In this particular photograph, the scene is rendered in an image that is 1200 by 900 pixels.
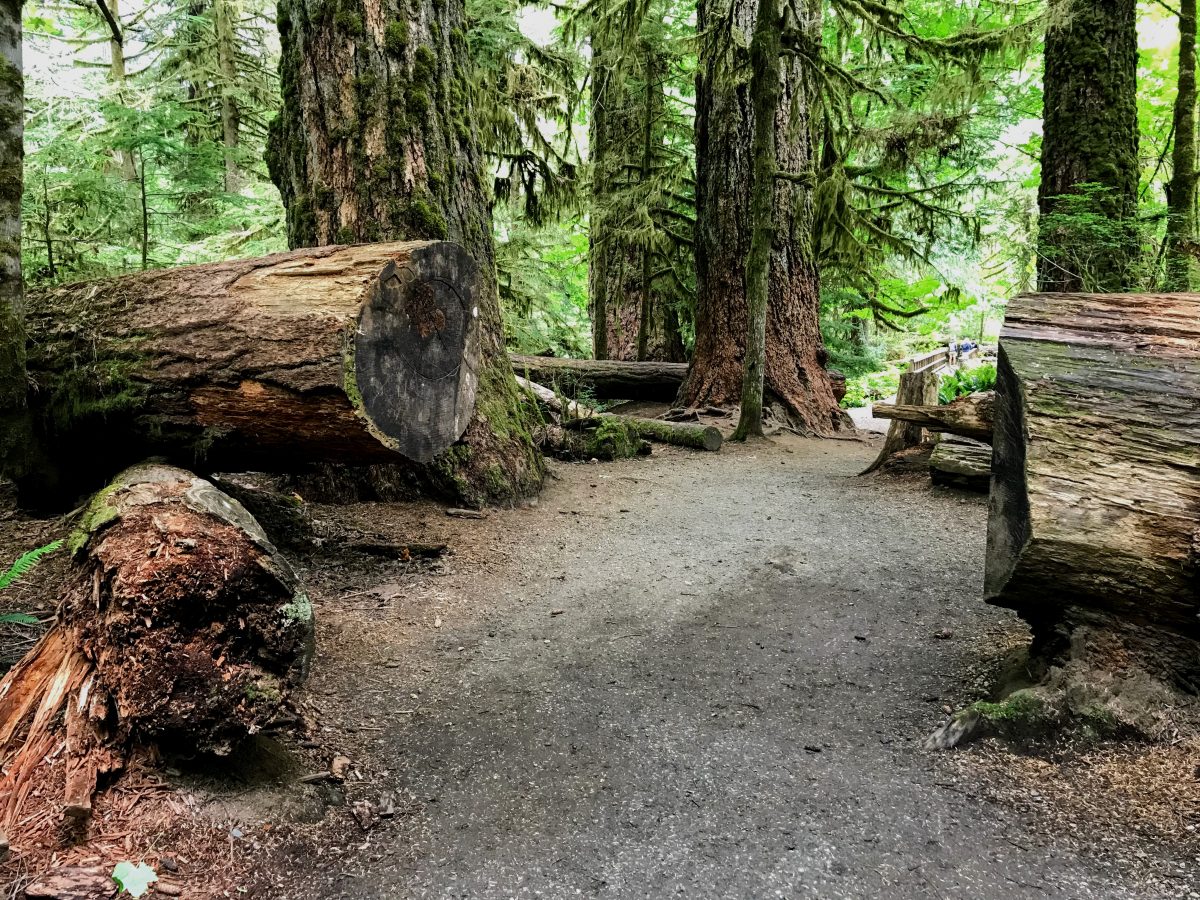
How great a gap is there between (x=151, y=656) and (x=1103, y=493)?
3372mm

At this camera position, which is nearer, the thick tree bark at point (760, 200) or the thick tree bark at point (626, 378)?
the thick tree bark at point (760, 200)

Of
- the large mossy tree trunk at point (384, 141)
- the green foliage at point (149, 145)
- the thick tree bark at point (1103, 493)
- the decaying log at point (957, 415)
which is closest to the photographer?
the thick tree bark at point (1103, 493)

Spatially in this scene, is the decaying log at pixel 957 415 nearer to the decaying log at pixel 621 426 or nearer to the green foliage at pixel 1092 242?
the green foliage at pixel 1092 242

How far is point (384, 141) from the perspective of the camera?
5.77 m

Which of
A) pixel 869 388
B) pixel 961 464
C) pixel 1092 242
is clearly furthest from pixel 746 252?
pixel 869 388

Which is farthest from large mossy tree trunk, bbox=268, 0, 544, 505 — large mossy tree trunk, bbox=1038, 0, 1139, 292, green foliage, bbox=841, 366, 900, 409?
green foliage, bbox=841, 366, 900, 409

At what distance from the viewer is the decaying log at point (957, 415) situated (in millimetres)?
6426

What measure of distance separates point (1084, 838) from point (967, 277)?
62.9 ft

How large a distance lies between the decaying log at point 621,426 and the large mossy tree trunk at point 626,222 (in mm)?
4408

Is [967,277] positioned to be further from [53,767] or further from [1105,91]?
[53,767]

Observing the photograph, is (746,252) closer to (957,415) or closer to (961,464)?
(957,415)

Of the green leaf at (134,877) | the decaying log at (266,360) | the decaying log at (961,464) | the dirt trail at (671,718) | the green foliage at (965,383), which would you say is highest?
the decaying log at (266,360)

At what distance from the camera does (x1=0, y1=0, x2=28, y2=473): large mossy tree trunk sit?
377 cm

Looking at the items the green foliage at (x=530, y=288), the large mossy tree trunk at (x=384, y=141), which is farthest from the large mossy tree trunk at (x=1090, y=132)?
the green foliage at (x=530, y=288)
